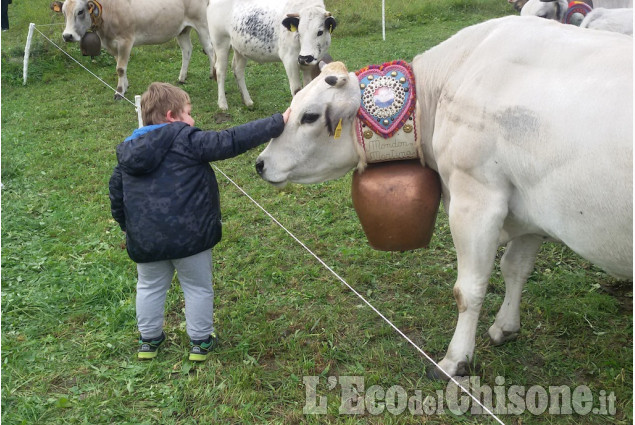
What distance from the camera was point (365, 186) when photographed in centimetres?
329

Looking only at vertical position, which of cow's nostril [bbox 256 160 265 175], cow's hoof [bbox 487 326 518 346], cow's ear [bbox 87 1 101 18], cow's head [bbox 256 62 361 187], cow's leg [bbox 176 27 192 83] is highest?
cow's head [bbox 256 62 361 187]

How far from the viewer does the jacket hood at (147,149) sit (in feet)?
10.1

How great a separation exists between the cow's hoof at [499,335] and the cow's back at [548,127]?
2.31 ft

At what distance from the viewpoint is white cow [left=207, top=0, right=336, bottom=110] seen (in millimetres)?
7922

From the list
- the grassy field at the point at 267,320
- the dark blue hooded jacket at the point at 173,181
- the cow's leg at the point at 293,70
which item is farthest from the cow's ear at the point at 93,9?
the dark blue hooded jacket at the point at 173,181

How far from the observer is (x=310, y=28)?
7.89m

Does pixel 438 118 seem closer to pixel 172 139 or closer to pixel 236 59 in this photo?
pixel 172 139

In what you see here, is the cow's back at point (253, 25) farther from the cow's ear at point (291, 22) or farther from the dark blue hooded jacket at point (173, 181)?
the dark blue hooded jacket at point (173, 181)

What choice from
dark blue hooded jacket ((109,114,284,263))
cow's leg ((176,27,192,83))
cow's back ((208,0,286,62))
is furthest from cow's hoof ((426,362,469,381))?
cow's leg ((176,27,192,83))

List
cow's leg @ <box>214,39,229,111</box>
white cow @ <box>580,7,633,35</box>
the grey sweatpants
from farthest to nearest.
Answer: cow's leg @ <box>214,39,229,111</box>
white cow @ <box>580,7,633,35</box>
the grey sweatpants

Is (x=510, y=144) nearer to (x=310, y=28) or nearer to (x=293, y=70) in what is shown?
(x=310, y=28)

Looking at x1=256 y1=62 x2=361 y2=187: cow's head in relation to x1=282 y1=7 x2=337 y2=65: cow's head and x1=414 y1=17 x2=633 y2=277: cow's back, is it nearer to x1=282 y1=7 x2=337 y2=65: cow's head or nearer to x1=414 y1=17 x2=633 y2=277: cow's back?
x1=414 y1=17 x2=633 y2=277: cow's back

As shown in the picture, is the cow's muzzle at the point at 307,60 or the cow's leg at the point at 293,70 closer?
the cow's muzzle at the point at 307,60

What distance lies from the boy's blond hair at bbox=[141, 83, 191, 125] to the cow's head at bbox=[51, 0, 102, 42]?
25.9 feet
